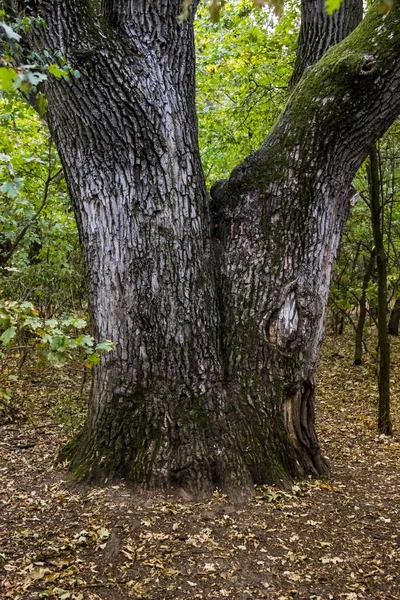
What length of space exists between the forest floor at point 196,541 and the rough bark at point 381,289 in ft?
5.99

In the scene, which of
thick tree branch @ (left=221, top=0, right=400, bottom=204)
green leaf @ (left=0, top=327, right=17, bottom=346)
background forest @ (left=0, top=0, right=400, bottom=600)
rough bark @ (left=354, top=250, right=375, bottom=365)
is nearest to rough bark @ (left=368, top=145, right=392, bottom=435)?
background forest @ (left=0, top=0, right=400, bottom=600)

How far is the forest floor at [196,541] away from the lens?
2.73m

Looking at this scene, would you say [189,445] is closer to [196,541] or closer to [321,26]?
[196,541]

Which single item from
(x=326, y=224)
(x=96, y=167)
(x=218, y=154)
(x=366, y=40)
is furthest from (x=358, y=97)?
(x=218, y=154)

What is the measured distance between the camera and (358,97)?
138 inches

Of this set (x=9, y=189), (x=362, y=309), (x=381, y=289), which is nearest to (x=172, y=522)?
(x=9, y=189)

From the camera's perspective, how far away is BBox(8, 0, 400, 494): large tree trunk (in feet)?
11.6

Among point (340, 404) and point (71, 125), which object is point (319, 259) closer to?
point (71, 125)

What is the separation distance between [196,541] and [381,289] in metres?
4.02

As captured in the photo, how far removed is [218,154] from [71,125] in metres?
6.15

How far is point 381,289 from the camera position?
19.8 feet

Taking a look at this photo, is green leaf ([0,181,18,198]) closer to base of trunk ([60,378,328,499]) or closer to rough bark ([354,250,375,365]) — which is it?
base of trunk ([60,378,328,499])

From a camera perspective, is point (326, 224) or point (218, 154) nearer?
point (326, 224)

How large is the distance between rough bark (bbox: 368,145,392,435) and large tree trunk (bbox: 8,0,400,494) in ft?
7.20
